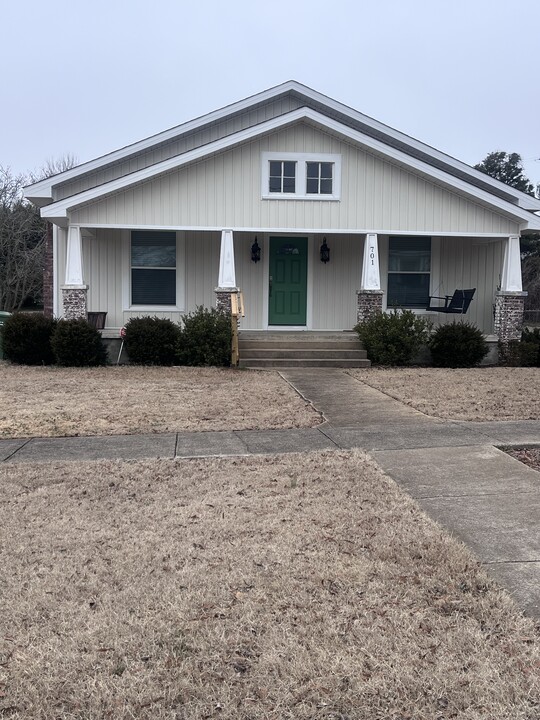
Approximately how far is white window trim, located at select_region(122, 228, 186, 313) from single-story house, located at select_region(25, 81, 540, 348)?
27 mm

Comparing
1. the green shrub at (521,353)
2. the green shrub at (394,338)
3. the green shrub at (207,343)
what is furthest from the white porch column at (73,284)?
the green shrub at (521,353)

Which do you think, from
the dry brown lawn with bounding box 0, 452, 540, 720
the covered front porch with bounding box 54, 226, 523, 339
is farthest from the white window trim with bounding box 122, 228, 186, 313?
the dry brown lawn with bounding box 0, 452, 540, 720

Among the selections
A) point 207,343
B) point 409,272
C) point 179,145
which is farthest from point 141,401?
point 409,272

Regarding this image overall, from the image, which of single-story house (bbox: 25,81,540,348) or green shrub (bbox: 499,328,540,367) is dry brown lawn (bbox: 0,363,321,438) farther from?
green shrub (bbox: 499,328,540,367)

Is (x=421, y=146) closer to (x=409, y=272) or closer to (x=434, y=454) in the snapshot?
(x=409, y=272)

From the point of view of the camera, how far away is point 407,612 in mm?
3338

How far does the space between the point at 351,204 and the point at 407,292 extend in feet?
9.55

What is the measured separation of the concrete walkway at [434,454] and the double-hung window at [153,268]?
7.30 metres

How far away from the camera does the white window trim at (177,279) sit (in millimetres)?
15633

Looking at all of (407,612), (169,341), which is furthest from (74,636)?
(169,341)

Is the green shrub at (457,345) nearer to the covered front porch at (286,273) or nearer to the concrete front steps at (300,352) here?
the covered front porch at (286,273)

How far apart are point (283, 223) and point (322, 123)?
2.27 metres

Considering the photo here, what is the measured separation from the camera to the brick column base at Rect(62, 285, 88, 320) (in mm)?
13945

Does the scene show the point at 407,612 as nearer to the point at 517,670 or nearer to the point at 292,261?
the point at 517,670
